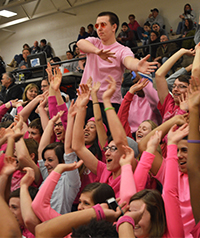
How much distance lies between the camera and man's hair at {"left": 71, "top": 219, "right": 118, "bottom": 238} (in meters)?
1.13

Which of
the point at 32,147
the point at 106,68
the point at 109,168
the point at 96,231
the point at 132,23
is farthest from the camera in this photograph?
the point at 132,23

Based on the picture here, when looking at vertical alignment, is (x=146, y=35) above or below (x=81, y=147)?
above

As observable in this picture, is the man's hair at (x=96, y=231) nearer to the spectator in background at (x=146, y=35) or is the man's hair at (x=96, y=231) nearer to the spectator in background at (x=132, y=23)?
the spectator in background at (x=146, y=35)

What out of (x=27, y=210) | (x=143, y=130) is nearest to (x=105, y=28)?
(x=143, y=130)

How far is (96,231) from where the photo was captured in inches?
45.3

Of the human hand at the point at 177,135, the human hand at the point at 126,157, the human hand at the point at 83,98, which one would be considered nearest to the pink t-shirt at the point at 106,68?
the human hand at the point at 83,98

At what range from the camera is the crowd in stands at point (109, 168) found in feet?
4.60

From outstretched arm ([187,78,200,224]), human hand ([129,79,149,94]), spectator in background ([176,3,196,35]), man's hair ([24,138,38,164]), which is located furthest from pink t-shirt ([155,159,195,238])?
spectator in background ([176,3,196,35])

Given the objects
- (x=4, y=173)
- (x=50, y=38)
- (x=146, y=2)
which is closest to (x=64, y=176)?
(x=4, y=173)

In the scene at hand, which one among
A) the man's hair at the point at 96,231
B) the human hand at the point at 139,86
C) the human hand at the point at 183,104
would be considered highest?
the human hand at the point at 139,86

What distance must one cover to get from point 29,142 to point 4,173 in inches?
39.2

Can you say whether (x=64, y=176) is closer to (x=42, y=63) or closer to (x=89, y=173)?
(x=89, y=173)

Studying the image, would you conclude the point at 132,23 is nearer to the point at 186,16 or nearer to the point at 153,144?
the point at 186,16

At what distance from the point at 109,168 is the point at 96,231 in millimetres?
791
